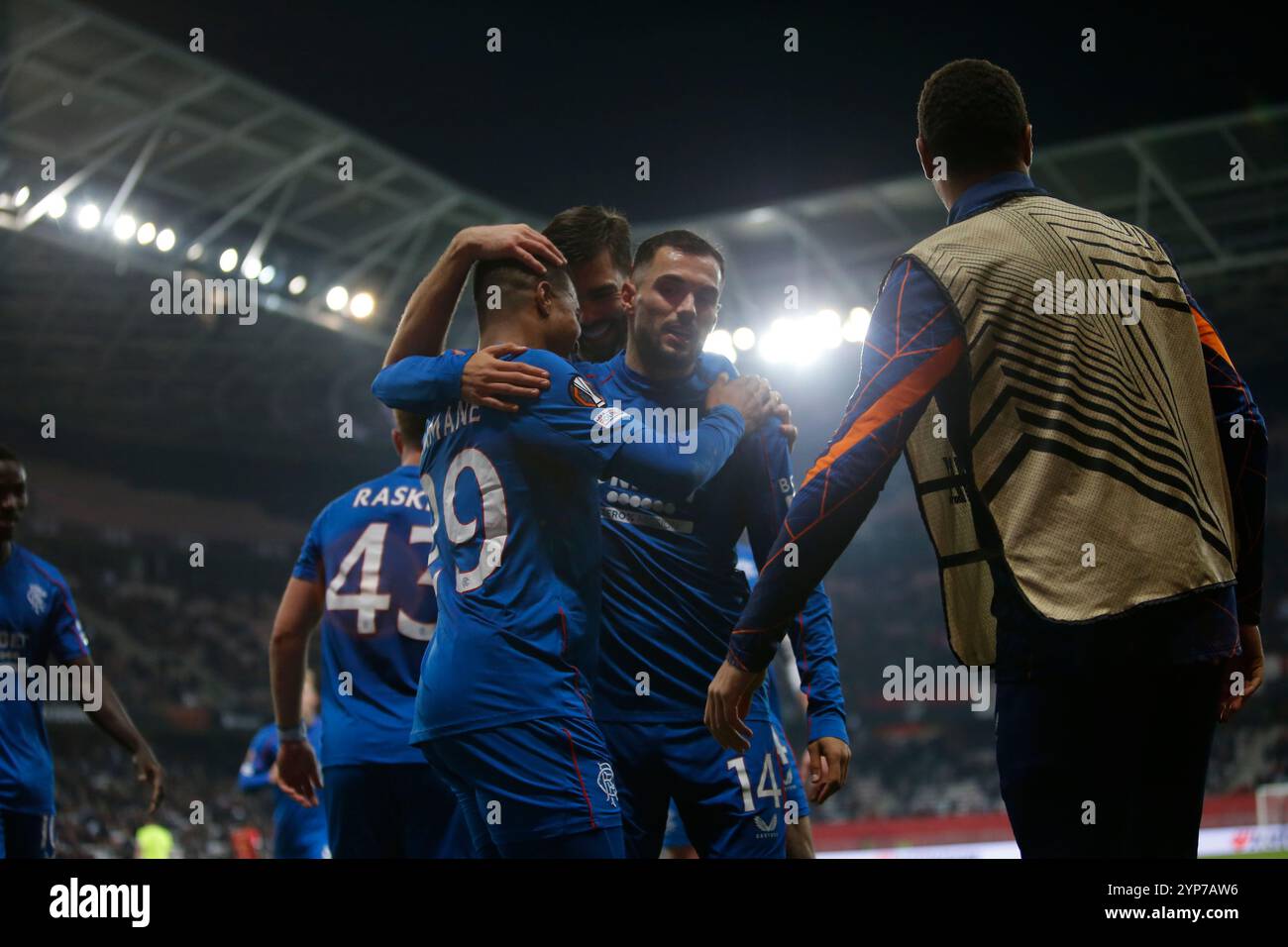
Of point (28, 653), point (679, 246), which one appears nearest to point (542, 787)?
point (679, 246)

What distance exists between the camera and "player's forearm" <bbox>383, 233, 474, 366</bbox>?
2895mm

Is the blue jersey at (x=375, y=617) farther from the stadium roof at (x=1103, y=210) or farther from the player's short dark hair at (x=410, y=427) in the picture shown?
the stadium roof at (x=1103, y=210)

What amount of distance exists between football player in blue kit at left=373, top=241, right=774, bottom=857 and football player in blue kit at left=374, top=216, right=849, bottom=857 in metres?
A: 0.30

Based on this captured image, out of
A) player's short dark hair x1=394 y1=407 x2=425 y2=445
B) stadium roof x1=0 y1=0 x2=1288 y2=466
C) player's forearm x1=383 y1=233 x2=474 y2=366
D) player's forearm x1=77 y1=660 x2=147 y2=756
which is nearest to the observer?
player's forearm x1=383 y1=233 x2=474 y2=366

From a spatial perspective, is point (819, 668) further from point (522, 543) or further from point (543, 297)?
point (543, 297)

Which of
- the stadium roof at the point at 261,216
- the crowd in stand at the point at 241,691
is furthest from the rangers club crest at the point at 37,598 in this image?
the crowd in stand at the point at 241,691

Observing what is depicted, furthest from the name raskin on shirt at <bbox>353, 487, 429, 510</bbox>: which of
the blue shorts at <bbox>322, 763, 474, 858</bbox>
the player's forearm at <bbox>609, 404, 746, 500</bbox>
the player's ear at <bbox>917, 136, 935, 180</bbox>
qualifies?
the player's ear at <bbox>917, 136, 935, 180</bbox>

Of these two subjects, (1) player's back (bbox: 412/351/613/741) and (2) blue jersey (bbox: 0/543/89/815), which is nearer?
(1) player's back (bbox: 412/351/613/741)

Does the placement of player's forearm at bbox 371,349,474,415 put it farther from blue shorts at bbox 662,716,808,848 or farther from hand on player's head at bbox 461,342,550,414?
blue shorts at bbox 662,716,808,848

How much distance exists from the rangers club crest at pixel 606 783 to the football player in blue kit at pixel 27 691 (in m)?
3.04

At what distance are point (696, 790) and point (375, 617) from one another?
137cm
